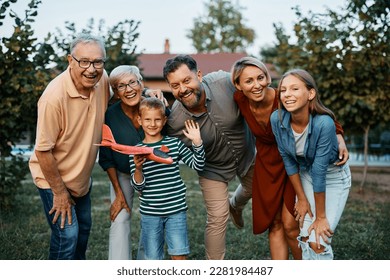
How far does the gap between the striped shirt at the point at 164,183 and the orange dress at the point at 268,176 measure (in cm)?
53

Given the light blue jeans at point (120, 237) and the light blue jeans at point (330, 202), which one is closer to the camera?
the light blue jeans at point (330, 202)

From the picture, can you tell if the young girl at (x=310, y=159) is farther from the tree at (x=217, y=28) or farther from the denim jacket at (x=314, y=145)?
the tree at (x=217, y=28)

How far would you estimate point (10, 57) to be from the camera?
6.79 meters

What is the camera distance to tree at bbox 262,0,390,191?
28.5 ft

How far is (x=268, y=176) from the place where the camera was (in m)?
3.86

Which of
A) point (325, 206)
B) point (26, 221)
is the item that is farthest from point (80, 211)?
point (26, 221)

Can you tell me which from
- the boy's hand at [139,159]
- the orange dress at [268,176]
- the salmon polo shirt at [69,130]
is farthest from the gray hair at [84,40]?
the orange dress at [268,176]

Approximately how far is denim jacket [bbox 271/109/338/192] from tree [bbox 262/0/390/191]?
5.65 metres

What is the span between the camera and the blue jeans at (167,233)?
145 inches

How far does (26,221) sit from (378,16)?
6645mm

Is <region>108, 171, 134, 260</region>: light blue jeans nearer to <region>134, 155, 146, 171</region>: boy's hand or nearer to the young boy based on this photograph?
the young boy

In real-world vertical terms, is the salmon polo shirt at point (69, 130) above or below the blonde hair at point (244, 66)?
below

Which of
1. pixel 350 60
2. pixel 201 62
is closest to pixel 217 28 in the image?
pixel 201 62
